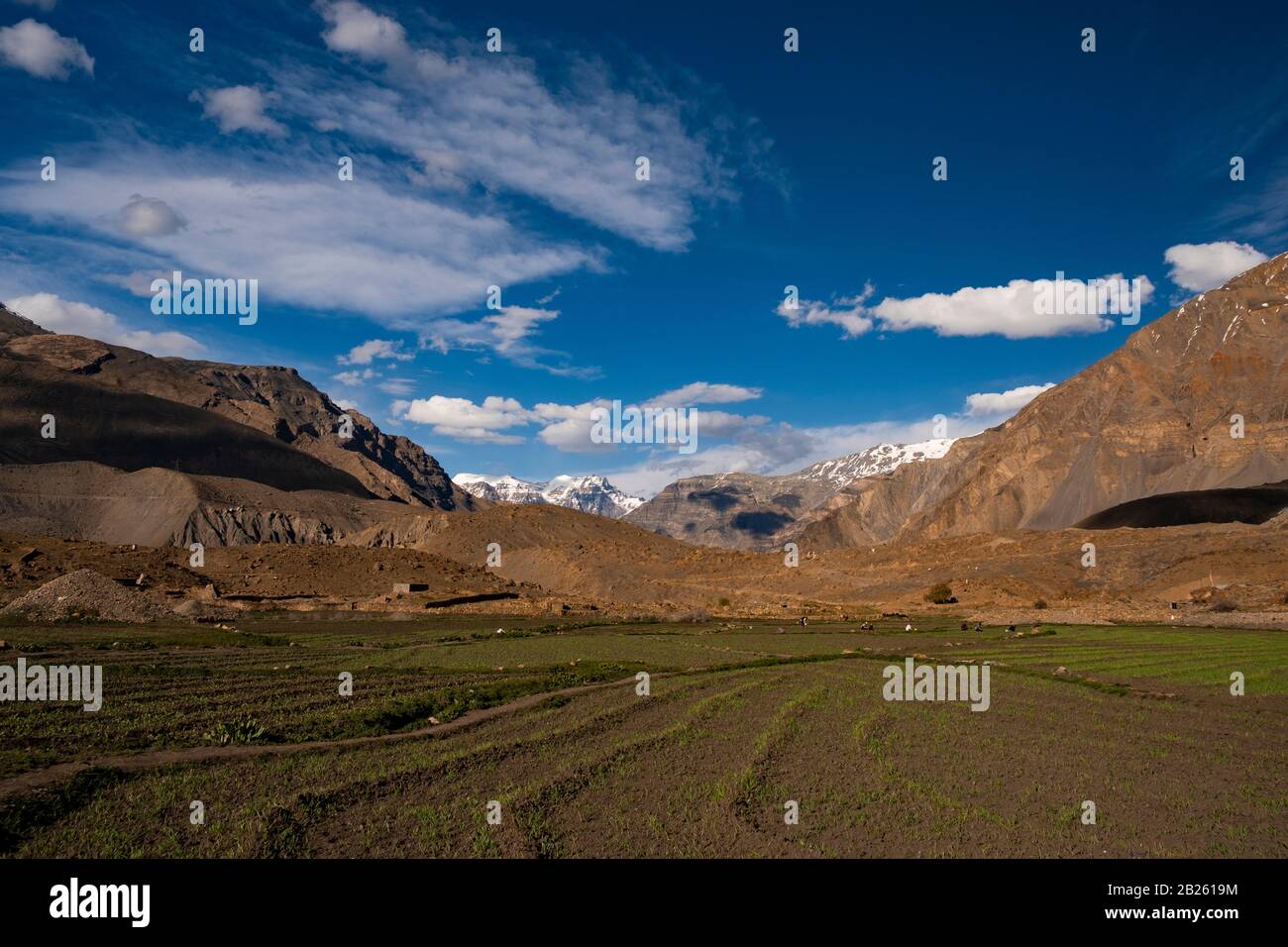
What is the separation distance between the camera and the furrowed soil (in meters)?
14.2

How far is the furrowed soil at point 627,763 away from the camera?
14211 millimetres

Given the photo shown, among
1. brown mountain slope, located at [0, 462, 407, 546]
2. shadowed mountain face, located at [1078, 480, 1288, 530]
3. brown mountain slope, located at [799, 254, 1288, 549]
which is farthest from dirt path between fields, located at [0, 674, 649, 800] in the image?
brown mountain slope, located at [799, 254, 1288, 549]

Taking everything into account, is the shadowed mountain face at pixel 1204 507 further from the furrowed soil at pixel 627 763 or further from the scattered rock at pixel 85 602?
the scattered rock at pixel 85 602

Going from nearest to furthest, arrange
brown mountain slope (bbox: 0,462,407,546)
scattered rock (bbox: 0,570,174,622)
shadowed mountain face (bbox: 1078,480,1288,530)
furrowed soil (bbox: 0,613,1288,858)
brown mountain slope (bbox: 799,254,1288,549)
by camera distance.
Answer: furrowed soil (bbox: 0,613,1288,858)
scattered rock (bbox: 0,570,174,622)
shadowed mountain face (bbox: 1078,480,1288,530)
brown mountain slope (bbox: 0,462,407,546)
brown mountain slope (bbox: 799,254,1288,549)

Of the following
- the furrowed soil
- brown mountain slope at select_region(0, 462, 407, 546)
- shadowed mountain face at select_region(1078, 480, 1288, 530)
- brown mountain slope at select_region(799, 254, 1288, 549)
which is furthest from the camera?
brown mountain slope at select_region(799, 254, 1288, 549)

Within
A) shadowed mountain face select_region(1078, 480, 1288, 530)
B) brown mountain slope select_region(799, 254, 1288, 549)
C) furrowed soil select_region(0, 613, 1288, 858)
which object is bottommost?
furrowed soil select_region(0, 613, 1288, 858)

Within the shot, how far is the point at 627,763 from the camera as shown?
19.9 m

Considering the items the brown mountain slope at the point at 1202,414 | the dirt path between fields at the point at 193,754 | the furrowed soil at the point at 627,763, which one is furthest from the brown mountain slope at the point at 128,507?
the brown mountain slope at the point at 1202,414

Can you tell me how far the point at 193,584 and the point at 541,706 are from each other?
77.2 m

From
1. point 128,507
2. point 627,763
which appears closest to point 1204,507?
point 627,763

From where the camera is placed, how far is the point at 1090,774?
1947cm

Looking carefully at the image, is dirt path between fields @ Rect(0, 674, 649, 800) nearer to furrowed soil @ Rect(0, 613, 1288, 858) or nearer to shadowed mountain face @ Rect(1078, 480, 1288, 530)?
furrowed soil @ Rect(0, 613, 1288, 858)
